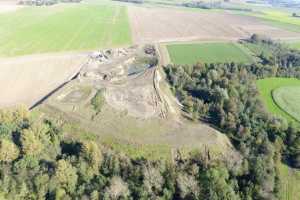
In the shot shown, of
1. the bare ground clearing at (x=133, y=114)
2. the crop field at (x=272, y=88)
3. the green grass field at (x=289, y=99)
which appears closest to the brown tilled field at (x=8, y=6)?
the bare ground clearing at (x=133, y=114)

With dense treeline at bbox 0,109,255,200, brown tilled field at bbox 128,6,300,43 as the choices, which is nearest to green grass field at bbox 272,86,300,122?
dense treeline at bbox 0,109,255,200

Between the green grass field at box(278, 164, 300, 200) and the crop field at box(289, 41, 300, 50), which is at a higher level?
the crop field at box(289, 41, 300, 50)

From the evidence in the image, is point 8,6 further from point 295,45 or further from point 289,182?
point 289,182

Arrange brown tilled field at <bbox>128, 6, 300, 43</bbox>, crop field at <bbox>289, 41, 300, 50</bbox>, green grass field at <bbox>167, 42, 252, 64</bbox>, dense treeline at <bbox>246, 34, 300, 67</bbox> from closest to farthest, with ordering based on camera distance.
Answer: dense treeline at <bbox>246, 34, 300, 67</bbox>
green grass field at <bbox>167, 42, 252, 64</bbox>
crop field at <bbox>289, 41, 300, 50</bbox>
brown tilled field at <bbox>128, 6, 300, 43</bbox>

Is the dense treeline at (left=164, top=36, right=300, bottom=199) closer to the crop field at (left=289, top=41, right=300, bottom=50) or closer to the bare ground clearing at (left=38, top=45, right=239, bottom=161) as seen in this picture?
the bare ground clearing at (left=38, top=45, right=239, bottom=161)

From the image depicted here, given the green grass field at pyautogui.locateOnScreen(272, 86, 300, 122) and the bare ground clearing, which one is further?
the green grass field at pyautogui.locateOnScreen(272, 86, 300, 122)

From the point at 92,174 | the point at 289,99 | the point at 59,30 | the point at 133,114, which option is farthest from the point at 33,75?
the point at 289,99
